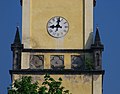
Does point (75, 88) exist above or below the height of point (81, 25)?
below

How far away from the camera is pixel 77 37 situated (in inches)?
2026

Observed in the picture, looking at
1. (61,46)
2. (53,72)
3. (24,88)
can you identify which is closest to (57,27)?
(61,46)

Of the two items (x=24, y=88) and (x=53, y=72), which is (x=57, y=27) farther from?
(x=24, y=88)

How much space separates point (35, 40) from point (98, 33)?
3601 millimetres

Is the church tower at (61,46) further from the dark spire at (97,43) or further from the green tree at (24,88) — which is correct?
the green tree at (24,88)

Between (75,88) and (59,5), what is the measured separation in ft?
16.9

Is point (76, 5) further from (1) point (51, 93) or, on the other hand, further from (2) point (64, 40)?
(1) point (51, 93)

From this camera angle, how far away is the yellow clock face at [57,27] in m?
51.2

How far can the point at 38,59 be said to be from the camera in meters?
50.8

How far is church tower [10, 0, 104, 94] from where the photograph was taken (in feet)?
164

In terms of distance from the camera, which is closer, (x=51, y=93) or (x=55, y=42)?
(x=51, y=93)

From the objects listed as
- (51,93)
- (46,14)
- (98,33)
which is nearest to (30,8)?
(46,14)

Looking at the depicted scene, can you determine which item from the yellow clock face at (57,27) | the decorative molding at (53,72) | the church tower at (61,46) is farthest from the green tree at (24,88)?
the yellow clock face at (57,27)

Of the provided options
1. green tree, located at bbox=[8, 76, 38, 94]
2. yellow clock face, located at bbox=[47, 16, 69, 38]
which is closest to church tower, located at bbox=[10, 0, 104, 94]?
yellow clock face, located at bbox=[47, 16, 69, 38]
